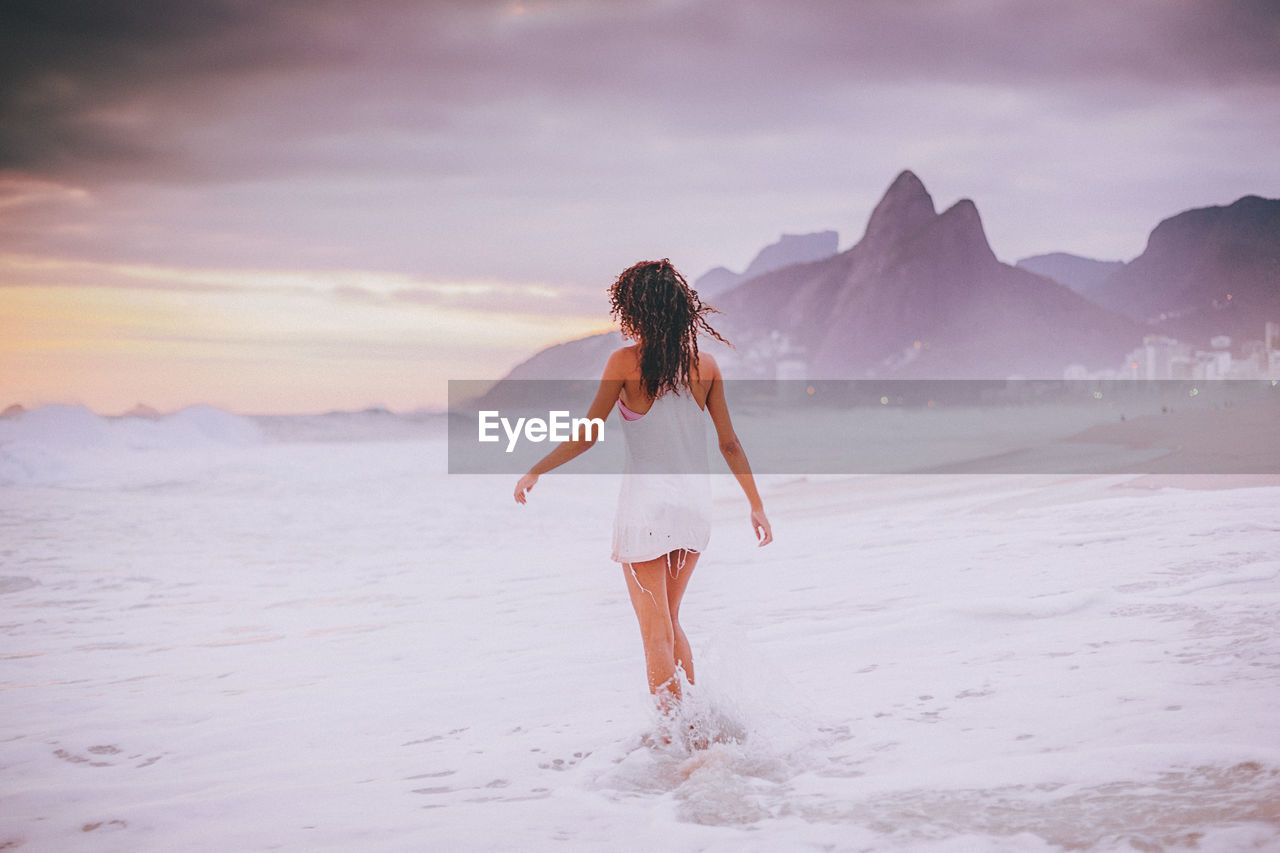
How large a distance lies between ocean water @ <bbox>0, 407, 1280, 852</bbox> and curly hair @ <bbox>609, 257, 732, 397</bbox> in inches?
56.0

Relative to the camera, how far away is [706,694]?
3611mm

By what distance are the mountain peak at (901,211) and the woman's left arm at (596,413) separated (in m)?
152

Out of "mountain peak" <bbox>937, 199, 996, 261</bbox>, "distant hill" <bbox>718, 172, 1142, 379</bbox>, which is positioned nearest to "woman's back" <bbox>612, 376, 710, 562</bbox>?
"distant hill" <bbox>718, 172, 1142, 379</bbox>

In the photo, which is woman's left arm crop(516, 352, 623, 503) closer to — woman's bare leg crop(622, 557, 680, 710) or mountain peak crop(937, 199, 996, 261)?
woman's bare leg crop(622, 557, 680, 710)

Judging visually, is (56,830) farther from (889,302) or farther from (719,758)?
(889,302)

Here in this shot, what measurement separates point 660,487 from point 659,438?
0.21 metres

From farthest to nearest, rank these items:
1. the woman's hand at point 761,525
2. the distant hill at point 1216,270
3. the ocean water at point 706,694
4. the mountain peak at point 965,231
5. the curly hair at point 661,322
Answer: the mountain peak at point 965,231, the distant hill at point 1216,270, the woman's hand at point 761,525, the curly hair at point 661,322, the ocean water at point 706,694

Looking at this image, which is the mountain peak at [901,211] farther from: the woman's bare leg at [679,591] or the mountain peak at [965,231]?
the woman's bare leg at [679,591]

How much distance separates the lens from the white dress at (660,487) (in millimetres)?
3379

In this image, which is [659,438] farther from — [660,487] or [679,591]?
[679,591]

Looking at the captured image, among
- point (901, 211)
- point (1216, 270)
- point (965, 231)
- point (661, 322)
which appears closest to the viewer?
point (661, 322)

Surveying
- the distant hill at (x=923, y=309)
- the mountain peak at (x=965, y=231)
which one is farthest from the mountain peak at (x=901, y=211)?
the mountain peak at (x=965, y=231)

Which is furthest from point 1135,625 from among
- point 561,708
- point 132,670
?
point 132,670

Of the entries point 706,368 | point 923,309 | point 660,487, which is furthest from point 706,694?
point 923,309
